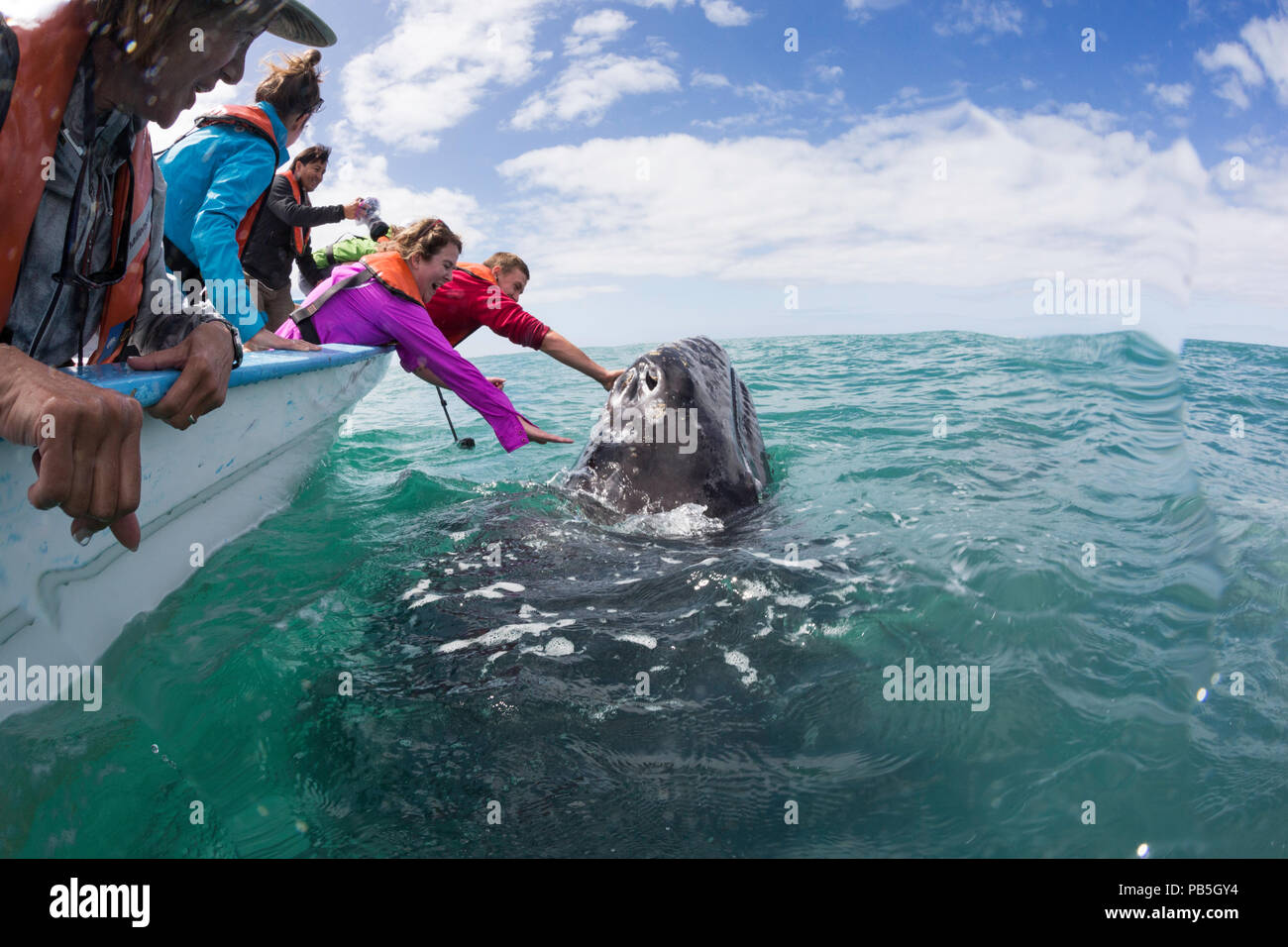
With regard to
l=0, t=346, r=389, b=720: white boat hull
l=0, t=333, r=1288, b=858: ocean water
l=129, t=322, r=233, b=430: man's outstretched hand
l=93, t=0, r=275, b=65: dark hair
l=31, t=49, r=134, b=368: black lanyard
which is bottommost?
l=0, t=333, r=1288, b=858: ocean water

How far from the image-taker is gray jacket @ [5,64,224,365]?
2.21 m

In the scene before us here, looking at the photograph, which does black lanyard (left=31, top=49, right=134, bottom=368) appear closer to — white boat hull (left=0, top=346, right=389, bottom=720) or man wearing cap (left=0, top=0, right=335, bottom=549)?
man wearing cap (left=0, top=0, right=335, bottom=549)

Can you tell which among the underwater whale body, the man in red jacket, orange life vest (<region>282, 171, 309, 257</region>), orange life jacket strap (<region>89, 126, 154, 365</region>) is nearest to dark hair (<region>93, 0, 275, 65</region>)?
orange life jacket strap (<region>89, 126, 154, 365</region>)

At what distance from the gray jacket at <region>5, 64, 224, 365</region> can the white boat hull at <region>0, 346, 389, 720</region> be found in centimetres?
20

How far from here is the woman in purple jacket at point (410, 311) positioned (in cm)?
665

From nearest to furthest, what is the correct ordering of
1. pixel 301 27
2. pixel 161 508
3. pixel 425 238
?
1. pixel 301 27
2. pixel 161 508
3. pixel 425 238

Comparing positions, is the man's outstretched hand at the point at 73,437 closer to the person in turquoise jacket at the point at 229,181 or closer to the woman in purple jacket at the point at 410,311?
the person in turquoise jacket at the point at 229,181

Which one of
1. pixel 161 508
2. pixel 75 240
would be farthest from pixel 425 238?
pixel 75 240

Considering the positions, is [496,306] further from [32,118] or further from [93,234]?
[32,118]

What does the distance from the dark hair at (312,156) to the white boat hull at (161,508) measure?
8.48 feet

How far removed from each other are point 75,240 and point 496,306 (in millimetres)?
5600

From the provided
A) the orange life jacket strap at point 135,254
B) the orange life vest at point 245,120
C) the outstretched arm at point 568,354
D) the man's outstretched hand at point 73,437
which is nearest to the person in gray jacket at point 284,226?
the orange life vest at point 245,120

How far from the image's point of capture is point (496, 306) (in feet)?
25.8
